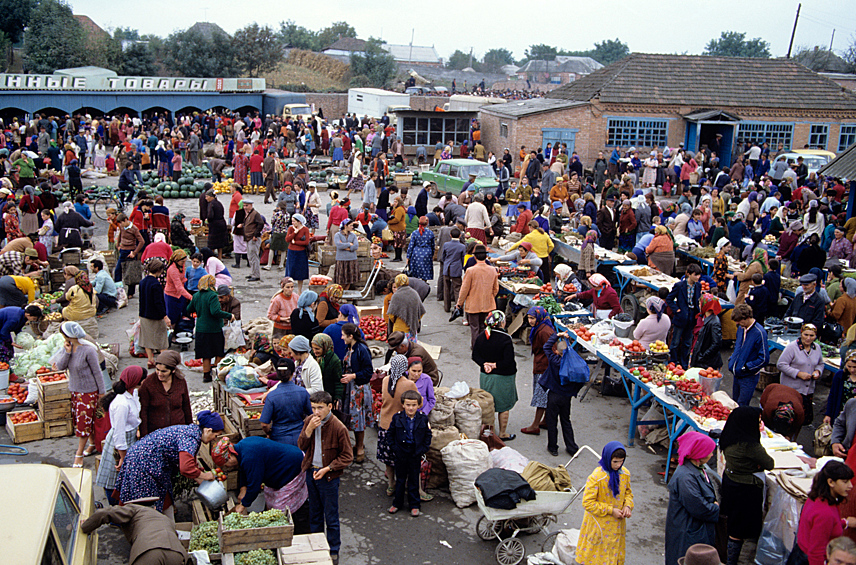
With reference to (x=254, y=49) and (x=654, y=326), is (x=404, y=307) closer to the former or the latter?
(x=654, y=326)

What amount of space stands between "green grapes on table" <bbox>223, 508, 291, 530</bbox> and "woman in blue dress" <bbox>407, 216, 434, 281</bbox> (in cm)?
807

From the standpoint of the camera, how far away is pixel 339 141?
3070cm

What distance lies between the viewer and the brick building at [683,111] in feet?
99.3

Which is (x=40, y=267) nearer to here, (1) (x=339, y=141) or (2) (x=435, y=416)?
(2) (x=435, y=416)

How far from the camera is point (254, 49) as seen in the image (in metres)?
58.3

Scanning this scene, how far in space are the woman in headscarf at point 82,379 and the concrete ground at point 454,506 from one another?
14.6 inches

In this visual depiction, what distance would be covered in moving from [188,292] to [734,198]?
15.9 m

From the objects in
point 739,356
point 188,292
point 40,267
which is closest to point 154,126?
point 40,267

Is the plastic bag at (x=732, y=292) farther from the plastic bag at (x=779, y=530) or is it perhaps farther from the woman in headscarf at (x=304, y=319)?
the woman in headscarf at (x=304, y=319)

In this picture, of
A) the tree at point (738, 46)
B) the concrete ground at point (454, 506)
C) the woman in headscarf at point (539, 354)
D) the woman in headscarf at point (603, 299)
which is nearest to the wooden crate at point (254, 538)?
the concrete ground at point (454, 506)

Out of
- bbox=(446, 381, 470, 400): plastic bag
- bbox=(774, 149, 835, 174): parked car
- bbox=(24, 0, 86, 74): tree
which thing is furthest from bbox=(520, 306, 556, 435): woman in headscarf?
bbox=(24, 0, 86, 74): tree

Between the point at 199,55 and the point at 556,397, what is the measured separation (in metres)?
54.6

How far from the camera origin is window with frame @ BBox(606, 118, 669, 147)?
3080 cm

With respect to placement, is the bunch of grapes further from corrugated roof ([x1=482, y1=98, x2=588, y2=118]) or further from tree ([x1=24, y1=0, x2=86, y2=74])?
tree ([x1=24, y1=0, x2=86, y2=74])
